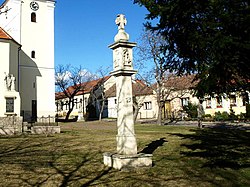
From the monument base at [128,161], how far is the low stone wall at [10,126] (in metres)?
12.1

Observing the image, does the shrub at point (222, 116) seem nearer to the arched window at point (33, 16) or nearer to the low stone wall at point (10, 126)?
the low stone wall at point (10, 126)

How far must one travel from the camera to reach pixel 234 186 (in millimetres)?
5805

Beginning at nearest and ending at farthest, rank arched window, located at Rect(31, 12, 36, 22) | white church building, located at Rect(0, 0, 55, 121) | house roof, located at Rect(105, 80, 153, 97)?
1. white church building, located at Rect(0, 0, 55, 121)
2. arched window, located at Rect(31, 12, 36, 22)
3. house roof, located at Rect(105, 80, 153, 97)

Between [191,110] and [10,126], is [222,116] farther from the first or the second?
[10,126]

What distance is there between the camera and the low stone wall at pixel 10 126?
691 inches

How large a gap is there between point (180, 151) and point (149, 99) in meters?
35.3

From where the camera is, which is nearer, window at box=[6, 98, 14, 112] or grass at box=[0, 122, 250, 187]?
grass at box=[0, 122, 250, 187]

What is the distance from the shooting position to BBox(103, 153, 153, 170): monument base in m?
7.21

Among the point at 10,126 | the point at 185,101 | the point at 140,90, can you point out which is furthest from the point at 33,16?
the point at 185,101

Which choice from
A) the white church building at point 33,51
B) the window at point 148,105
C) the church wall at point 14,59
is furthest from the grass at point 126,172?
the window at point 148,105

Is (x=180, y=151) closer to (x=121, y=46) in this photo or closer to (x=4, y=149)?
(x=121, y=46)

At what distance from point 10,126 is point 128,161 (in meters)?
13.2

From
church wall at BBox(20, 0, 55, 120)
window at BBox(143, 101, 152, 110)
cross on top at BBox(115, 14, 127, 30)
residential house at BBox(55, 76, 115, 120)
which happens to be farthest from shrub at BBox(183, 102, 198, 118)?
cross on top at BBox(115, 14, 127, 30)

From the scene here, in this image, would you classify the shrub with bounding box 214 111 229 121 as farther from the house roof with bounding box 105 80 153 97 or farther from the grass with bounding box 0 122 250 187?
the grass with bounding box 0 122 250 187
